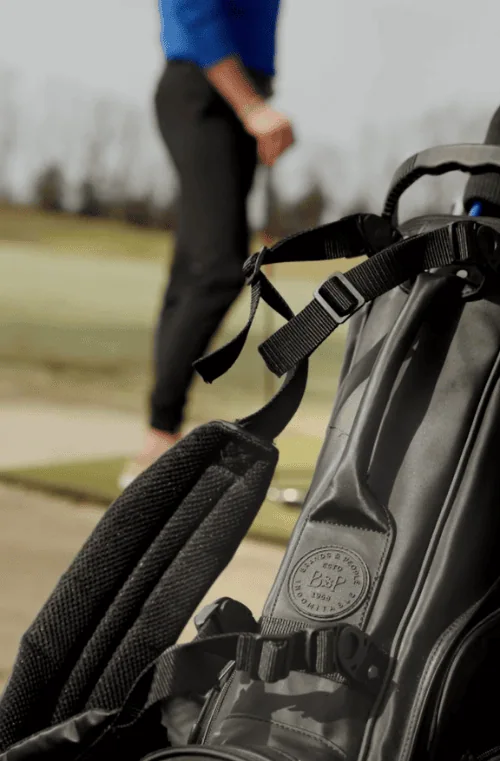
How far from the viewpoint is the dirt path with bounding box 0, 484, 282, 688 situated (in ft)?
5.12

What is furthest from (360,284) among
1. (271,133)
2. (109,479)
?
(109,479)

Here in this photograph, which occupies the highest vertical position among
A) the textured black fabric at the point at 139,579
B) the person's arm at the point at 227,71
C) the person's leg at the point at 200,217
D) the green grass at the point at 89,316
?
the person's arm at the point at 227,71

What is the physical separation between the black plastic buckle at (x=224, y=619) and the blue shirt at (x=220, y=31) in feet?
3.92

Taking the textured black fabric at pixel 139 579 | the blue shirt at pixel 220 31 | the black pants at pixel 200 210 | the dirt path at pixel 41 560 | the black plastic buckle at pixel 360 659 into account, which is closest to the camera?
the black plastic buckle at pixel 360 659

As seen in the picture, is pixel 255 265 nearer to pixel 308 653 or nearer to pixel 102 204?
pixel 308 653

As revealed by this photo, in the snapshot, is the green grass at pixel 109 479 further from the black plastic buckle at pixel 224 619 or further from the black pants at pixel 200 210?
the black plastic buckle at pixel 224 619

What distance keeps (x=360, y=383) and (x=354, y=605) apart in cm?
19

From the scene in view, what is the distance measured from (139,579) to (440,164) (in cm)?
43

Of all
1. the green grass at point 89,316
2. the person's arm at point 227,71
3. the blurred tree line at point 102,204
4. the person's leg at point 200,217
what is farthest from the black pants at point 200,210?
the blurred tree line at point 102,204

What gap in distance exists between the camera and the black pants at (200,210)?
6.47 feet

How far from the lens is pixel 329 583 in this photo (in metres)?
0.82

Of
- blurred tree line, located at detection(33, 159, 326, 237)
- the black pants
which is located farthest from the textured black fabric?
blurred tree line, located at detection(33, 159, 326, 237)

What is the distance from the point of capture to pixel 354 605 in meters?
0.80

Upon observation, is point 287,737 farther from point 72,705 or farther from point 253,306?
point 253,306
